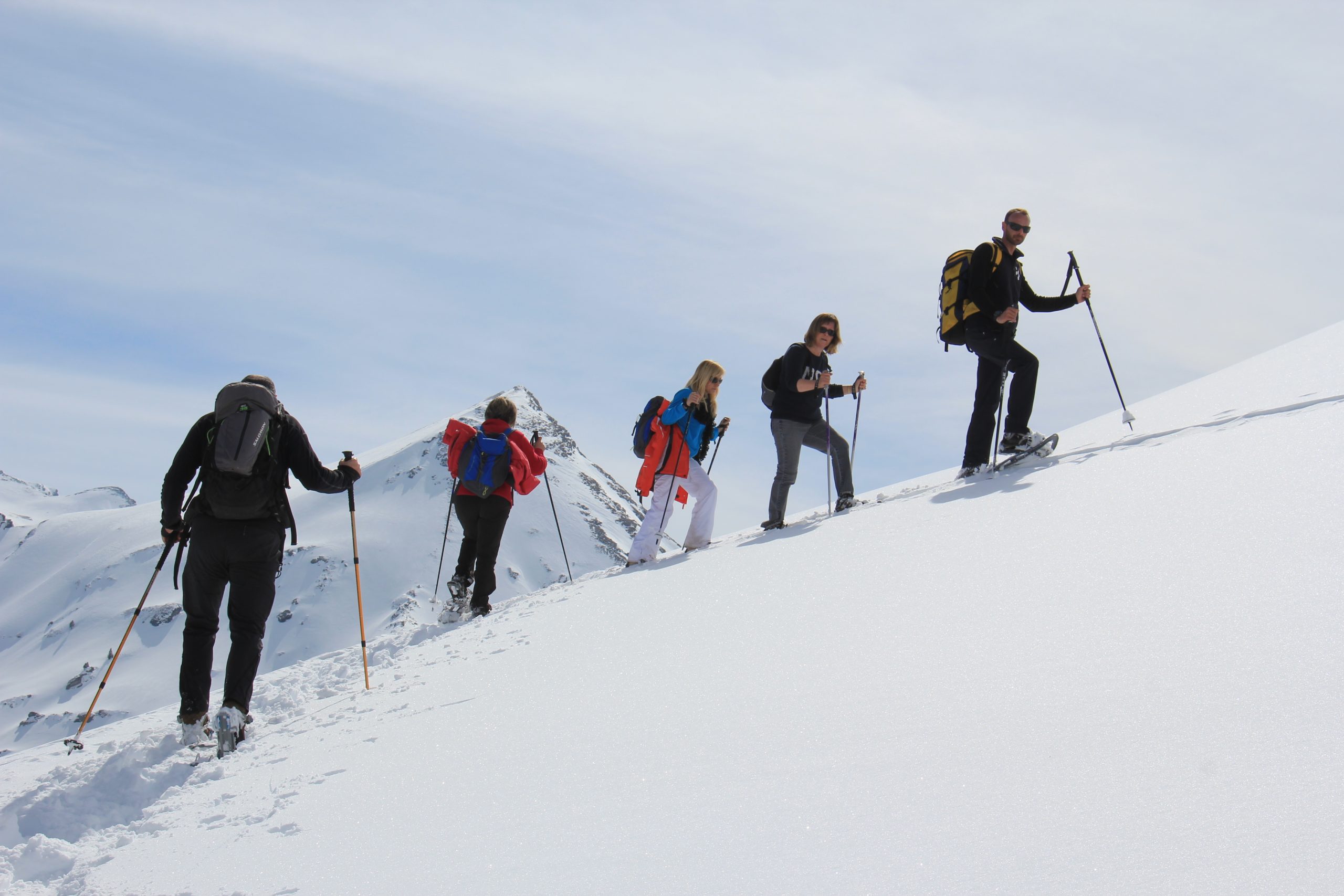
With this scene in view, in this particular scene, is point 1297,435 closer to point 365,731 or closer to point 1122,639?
point 1122,639

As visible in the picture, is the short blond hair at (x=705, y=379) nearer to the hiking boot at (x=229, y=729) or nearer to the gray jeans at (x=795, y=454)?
the gray jeans at (x=795, y=454)

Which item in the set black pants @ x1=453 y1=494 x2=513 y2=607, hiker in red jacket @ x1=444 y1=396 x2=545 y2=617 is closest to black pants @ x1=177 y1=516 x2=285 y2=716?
hiker in red jacket @ x1=444 y1=396 x2=545 y2=617

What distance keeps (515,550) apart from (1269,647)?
197m

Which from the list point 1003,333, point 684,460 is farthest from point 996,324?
point 684,460

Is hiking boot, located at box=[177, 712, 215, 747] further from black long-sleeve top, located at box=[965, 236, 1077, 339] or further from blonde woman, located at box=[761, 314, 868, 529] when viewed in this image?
black long-sleeve top, located at box=[965, 236, 1077, 339]

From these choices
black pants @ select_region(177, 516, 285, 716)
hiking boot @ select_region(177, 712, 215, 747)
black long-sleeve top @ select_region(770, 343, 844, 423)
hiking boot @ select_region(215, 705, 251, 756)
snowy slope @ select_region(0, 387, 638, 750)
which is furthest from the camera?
snowy slope @ select_region(0, 387, 638, 750)

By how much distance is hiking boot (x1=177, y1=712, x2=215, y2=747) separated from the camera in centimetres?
525

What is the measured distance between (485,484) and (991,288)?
4.89 metres

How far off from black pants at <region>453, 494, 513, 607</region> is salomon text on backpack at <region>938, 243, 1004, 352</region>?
435 cm

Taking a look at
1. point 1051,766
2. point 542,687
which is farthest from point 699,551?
point 1051,766

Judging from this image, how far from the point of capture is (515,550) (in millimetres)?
195250

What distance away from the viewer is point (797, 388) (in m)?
8.44

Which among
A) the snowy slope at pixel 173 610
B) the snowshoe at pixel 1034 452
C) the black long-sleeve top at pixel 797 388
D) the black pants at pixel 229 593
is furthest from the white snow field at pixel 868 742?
the snowy slope at pixel 173 610

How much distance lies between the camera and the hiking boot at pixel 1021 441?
7.81 metres
